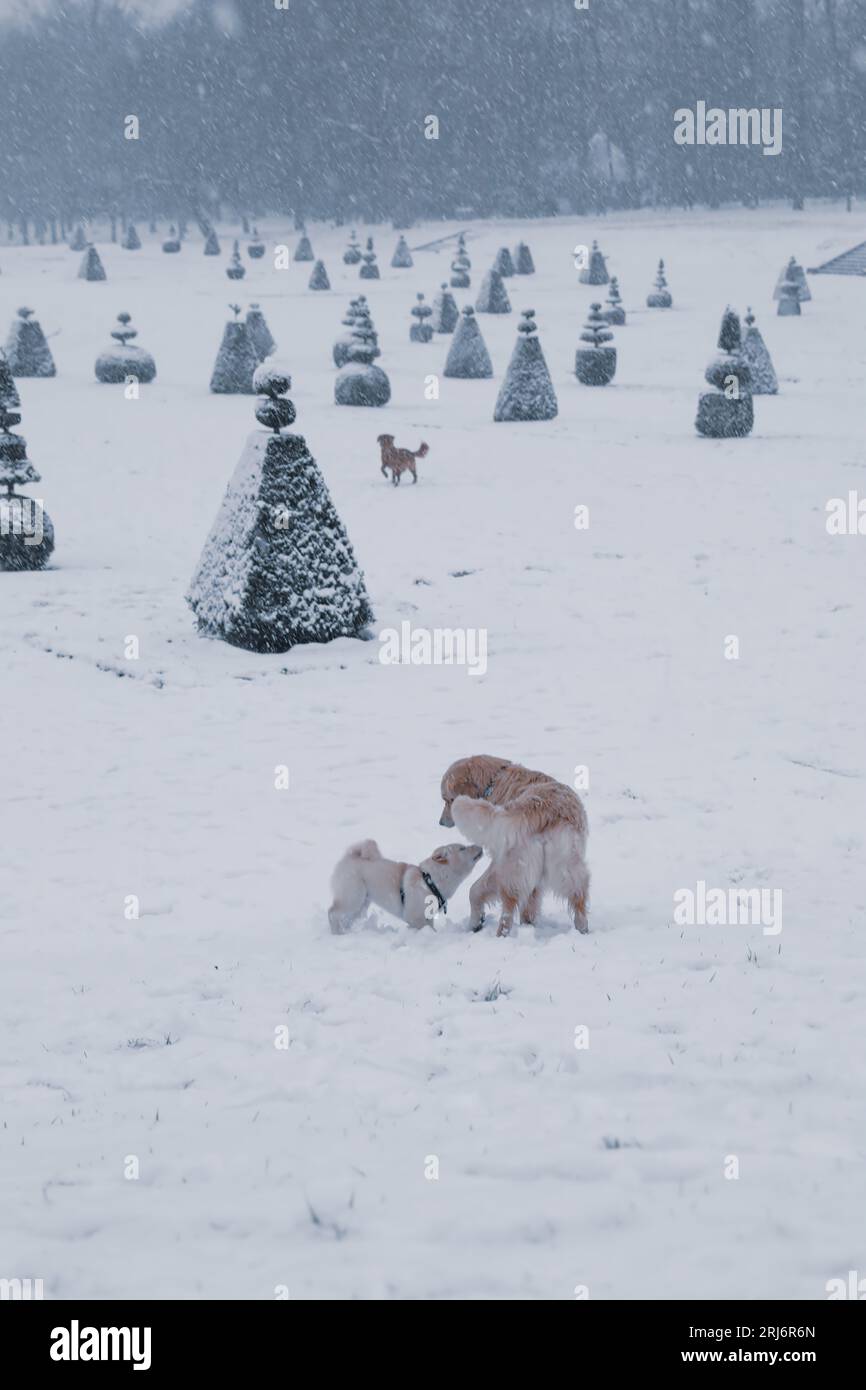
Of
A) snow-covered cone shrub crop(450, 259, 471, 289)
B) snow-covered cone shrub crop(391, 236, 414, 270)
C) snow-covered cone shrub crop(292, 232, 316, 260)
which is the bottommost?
snow-covered cone shrub crop(450, 259, 471, 289)

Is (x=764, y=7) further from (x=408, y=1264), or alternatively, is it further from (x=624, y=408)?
(x=408, y=1264)

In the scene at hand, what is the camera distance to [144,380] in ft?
87.6

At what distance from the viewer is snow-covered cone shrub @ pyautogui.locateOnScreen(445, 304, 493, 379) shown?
88.2 feet

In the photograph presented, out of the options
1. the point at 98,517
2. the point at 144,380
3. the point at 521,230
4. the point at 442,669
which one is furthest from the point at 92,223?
the point at 442,669

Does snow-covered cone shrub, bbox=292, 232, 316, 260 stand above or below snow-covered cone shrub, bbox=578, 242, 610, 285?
above

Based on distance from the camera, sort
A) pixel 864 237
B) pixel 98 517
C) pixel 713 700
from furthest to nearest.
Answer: pixel 864 237
pixel 98 517
pixel 713 700

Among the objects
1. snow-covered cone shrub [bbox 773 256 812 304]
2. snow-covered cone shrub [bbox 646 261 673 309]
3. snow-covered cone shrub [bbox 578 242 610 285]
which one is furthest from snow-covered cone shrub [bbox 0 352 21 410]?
snow-covered cone shrub [bbox 578 242 610 285]

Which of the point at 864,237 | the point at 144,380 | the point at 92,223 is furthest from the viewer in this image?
the point at 92,223

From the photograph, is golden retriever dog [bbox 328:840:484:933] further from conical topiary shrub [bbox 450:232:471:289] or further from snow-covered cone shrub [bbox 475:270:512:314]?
conical topiary shrub [bbox 450:232:471:289]

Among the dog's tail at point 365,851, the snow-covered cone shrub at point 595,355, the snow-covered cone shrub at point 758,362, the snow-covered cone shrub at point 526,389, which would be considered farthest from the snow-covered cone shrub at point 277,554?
the snow-covered cone shrub at point 595,355

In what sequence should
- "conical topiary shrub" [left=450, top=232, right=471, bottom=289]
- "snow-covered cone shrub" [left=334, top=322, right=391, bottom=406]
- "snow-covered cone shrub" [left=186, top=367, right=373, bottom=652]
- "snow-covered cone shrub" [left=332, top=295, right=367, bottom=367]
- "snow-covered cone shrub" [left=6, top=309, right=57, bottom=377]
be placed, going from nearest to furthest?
"snow-covered cone shrub" [left=186, top=367, right=373, bottom=652] → "snow-covered cone shrub" [left=334, top=322, right=391, bottom=406] → "snow-covered cone shrub" [left=332, top=295, right=367, bottom=367] → "snow-covered cone shrub" [left=6, top=309, right=57, bottom=377] → "conical topiary shrub" [left=450, top=232, right=471, bottom=289]

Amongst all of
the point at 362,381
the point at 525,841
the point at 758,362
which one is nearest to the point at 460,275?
the point at 758,362

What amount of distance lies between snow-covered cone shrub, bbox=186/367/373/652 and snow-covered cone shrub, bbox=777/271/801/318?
28280 millimetres

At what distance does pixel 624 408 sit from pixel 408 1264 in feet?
72.0
